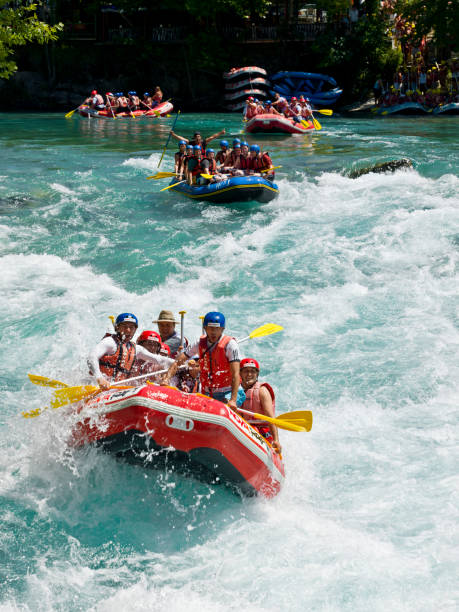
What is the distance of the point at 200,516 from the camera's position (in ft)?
19.0

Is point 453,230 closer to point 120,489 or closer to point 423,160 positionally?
point 423,160

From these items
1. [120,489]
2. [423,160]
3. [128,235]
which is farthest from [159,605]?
[423,160]

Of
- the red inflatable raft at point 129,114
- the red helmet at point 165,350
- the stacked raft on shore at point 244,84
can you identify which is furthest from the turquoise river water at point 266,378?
the stacked raft on shore at point 244,84

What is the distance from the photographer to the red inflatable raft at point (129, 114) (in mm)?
32219

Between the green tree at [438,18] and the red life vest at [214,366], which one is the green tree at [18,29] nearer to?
→ the red life vest at [214,366]

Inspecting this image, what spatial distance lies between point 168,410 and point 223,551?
123cm

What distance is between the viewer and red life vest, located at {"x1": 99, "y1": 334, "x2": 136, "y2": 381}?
6344 mm

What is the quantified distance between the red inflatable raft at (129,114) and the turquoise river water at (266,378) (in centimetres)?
1458

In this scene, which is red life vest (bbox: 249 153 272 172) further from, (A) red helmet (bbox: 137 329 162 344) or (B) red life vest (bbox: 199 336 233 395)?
(B) red life vest (bbox: 199 336 233 395)

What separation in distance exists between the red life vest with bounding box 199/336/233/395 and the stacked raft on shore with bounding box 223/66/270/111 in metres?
30.0

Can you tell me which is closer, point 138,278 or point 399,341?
→ point 399,341

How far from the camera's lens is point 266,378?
850 cm

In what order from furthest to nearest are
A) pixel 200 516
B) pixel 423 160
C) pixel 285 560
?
pixel 423 160 → pixel 200 516 → pixel 285 560

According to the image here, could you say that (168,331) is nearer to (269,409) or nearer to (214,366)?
(214,366)
